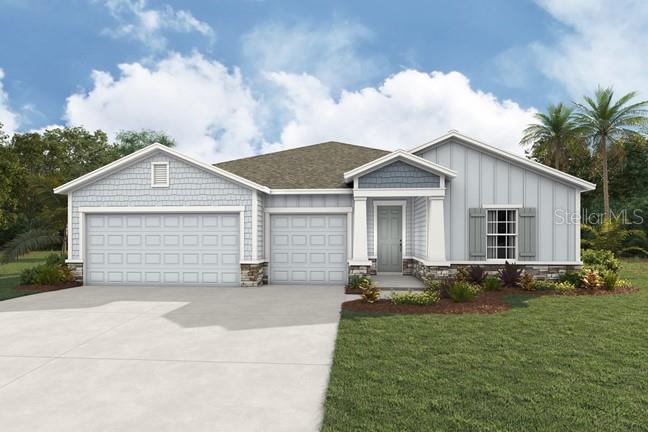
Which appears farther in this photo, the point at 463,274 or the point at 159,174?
the point at 159,174

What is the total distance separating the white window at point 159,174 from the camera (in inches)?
513

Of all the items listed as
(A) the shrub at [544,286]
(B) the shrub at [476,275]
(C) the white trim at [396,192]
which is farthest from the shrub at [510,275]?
(C) the white trim at [396,192]

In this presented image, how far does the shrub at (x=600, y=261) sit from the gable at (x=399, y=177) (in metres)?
6.43

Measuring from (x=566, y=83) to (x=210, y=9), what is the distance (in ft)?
81.0

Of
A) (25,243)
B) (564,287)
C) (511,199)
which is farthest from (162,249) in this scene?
(564,287)

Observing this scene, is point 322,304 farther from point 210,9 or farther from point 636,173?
point 636,173

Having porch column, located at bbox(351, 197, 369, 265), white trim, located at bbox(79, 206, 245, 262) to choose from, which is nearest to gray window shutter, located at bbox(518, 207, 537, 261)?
porch column, located at bbox(351, 197, 369, 265)

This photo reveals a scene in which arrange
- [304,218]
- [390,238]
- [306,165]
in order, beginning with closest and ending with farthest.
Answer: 1. [304,218]
2. [390,238]
3. [306,165]

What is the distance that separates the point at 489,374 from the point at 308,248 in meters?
9.06

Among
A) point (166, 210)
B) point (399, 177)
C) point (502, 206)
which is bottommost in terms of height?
point (166, 210)

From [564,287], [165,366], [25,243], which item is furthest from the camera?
[25,243]

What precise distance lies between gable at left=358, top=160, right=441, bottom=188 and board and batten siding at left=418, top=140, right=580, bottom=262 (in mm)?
1065

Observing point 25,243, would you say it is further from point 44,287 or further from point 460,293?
point 460,293

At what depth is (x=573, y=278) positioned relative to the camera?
468 inches
